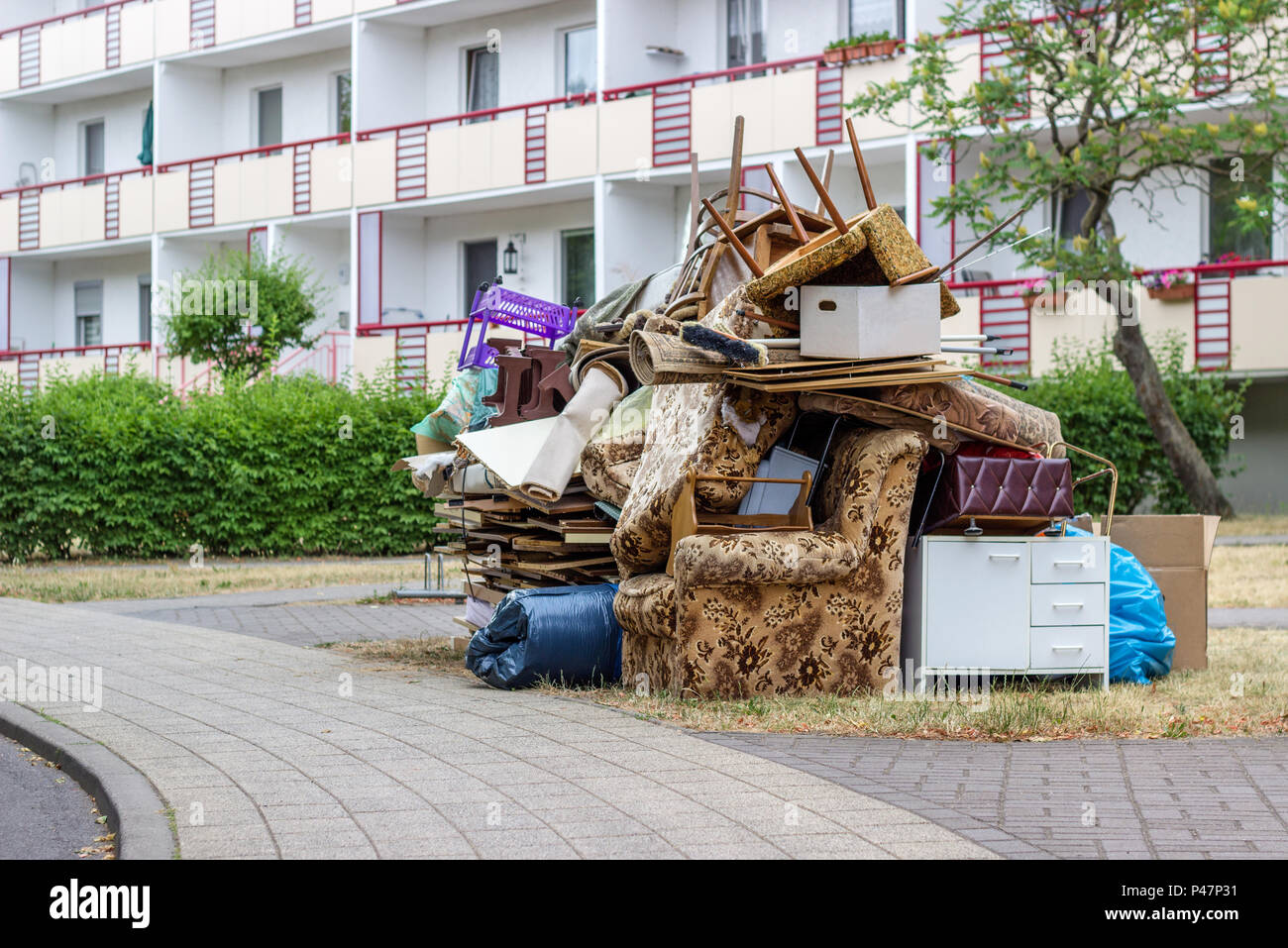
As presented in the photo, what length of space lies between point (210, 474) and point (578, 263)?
10694mm

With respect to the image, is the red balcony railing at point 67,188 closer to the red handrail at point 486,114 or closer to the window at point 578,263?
the red handrail at point 486,114

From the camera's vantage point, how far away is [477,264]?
31250 mm

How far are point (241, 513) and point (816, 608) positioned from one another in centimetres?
1477

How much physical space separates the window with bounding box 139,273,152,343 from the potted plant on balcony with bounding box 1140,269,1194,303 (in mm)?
23452

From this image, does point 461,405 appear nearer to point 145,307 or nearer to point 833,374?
point 833,374

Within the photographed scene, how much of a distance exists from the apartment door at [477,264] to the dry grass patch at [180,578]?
11.3m

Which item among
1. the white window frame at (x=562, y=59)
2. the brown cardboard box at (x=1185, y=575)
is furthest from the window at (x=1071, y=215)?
the brown cardboard box at (x=1185, y=575)

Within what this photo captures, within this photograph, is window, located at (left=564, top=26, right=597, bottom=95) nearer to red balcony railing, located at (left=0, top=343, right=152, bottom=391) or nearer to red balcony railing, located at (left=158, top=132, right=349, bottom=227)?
red balcony railing, located at (left=158, top=132, right=349, bottom=227)

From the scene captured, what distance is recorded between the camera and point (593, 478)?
30.2ft

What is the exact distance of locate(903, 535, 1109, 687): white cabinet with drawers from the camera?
828cm

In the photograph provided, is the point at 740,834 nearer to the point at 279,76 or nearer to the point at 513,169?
the point at 513,169

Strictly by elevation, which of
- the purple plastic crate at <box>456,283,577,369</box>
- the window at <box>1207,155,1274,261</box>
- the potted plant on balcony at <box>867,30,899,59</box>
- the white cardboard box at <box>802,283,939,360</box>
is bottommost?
the white cardboard box at <box>802,283,939,360</box>

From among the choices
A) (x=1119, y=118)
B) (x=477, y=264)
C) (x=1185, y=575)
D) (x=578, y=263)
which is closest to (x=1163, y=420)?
(x=1119, y=118)

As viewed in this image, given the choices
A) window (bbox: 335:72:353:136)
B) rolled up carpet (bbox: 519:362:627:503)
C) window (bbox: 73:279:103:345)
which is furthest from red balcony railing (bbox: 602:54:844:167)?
window (bbox: 73:279:103:345)
